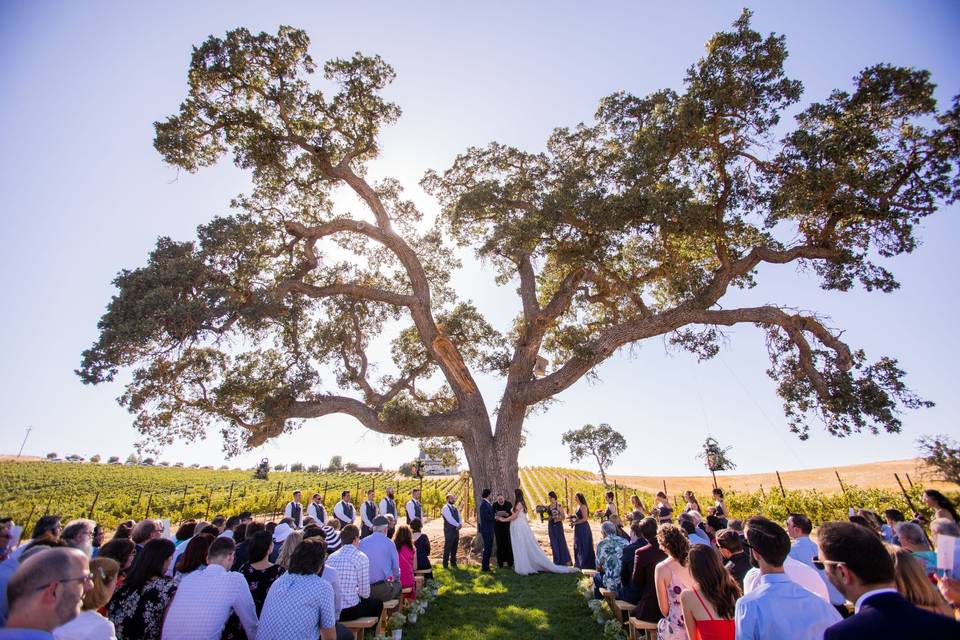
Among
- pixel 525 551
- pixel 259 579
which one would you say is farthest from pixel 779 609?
pixel 525 551

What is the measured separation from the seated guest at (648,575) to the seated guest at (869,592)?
2.74 metres

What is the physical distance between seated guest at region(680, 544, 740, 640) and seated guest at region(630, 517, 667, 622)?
1.53m

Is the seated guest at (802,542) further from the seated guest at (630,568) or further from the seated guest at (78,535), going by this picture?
the seated guest at (78,535)

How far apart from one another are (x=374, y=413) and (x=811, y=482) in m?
43.0

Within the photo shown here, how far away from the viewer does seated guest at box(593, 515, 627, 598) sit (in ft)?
19.9

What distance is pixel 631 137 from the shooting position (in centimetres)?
1216

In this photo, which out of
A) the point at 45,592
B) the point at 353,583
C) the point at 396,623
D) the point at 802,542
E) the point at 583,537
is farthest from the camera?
the point at 583,537

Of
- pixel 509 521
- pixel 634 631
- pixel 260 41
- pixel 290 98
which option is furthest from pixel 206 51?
pixel 634 631

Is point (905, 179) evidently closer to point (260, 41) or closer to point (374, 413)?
point (374, 413)

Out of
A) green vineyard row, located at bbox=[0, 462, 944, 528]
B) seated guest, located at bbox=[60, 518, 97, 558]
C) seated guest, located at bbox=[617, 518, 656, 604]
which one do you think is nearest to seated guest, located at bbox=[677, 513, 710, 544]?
seated guest, located at bbox=[617, 518, 656, 604]

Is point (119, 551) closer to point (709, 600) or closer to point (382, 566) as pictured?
point (382, 566)

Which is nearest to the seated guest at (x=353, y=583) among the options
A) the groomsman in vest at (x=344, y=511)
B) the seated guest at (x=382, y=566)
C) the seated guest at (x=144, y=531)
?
the seated guest at (x=382, y=566)

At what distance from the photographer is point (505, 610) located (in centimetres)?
694

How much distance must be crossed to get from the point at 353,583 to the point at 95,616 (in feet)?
9.75
